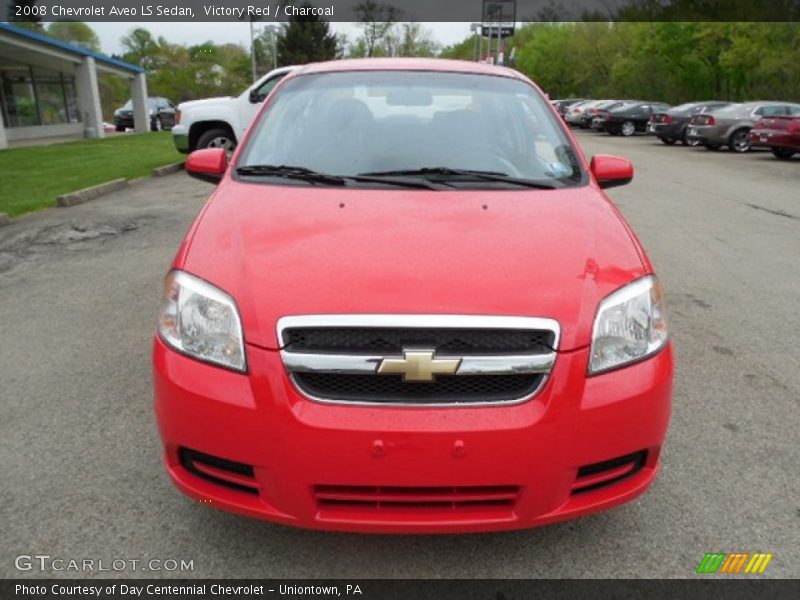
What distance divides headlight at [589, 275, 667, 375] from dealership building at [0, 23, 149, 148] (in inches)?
881

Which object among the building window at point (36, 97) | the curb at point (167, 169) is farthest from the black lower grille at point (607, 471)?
the building window at point (36, 97)

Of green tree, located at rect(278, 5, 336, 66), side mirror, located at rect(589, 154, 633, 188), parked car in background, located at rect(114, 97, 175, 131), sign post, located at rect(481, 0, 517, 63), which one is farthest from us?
sign post, located at rect(481, 0, 517, 63)

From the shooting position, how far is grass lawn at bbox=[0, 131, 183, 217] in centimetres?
945

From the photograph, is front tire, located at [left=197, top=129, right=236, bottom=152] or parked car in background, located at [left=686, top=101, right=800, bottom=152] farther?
parked car in background, located at [left=686, top=101, right=800, bottom=152]

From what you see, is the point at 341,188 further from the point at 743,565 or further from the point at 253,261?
the point at 743,565

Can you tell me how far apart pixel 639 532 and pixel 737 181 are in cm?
1257

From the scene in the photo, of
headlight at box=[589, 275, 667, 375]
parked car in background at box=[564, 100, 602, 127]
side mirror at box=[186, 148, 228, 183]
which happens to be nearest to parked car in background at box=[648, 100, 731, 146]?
parked car in background at box=[564, 100, 602, 127]

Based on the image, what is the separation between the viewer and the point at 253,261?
7.18 feet

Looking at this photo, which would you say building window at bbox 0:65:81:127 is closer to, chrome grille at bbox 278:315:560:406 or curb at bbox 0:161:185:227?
curb at bbox 0:161:185:227

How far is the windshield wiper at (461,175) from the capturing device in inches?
114

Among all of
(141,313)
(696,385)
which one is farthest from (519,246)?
(141,313)

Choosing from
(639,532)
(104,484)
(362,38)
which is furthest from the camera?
(362,38)

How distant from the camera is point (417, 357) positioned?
190 centimetres

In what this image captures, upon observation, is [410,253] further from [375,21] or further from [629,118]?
[375,21]
